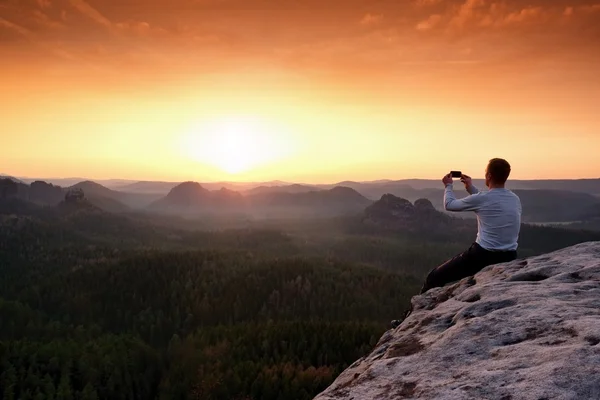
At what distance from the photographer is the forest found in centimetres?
1338

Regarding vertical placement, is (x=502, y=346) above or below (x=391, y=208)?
above

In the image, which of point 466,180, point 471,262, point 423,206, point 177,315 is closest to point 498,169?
point 466,180

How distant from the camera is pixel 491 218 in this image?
10227 mm

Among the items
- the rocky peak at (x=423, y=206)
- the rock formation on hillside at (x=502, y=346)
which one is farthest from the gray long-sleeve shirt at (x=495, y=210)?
the rocky peak at (x=423, y=206)

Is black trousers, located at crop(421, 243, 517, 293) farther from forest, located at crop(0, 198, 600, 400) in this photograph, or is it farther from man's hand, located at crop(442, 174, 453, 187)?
forest, located at crop(0, 198, 600, 400)

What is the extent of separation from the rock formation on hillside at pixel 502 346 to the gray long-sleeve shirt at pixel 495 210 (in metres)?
1.25

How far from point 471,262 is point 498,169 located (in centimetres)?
236

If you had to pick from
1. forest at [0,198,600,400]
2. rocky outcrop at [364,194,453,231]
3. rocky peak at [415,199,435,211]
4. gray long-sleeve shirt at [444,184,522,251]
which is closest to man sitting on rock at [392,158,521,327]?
gray long-sleeve shirt at [444,184,522,251]

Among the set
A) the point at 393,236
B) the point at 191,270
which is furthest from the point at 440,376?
the point at 393,236

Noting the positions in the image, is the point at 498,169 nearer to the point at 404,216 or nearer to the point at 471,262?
the point at 471,262

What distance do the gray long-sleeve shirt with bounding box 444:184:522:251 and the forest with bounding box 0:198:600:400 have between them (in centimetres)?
612

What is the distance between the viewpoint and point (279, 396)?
1174 centimetres

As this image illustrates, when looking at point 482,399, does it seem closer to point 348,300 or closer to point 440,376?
point 440,376

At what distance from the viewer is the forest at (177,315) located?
13.4 metres
